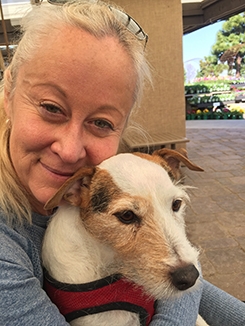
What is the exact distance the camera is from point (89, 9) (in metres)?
1.19

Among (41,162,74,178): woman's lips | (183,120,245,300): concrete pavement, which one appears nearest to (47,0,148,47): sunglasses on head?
(41,162,74,178): woman's lips

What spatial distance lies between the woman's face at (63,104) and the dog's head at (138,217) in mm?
90

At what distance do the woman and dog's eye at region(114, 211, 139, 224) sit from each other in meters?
0.25

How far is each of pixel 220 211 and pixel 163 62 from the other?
2.66 m

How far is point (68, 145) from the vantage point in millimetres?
1108

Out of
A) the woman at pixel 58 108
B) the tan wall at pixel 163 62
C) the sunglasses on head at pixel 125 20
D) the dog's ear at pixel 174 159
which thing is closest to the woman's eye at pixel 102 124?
the woman at pixel 58 108

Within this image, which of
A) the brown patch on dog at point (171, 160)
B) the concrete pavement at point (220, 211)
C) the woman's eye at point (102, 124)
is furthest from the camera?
the concrete pavement at point (220, 211)

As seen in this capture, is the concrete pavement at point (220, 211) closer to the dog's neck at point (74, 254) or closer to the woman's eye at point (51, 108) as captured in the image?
the dog's neck at point (74, 254)

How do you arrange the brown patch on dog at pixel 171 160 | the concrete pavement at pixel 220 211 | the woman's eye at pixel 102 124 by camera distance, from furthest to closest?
the concrete pavement at pixel 220 211, the brown patch on dog at pixel 171 160, the woman's eye at pixel 102 124

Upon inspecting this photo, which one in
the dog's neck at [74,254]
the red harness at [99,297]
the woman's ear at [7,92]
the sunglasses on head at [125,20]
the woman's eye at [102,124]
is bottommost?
the red harness at [99,297]

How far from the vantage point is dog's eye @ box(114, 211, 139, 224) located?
1090 mm

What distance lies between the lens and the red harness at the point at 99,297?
105 centimetres

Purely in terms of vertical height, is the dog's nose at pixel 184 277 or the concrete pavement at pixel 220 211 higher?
the dog's nose at pixel 184 277

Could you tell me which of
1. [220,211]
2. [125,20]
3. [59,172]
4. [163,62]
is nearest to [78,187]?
[59,172]
